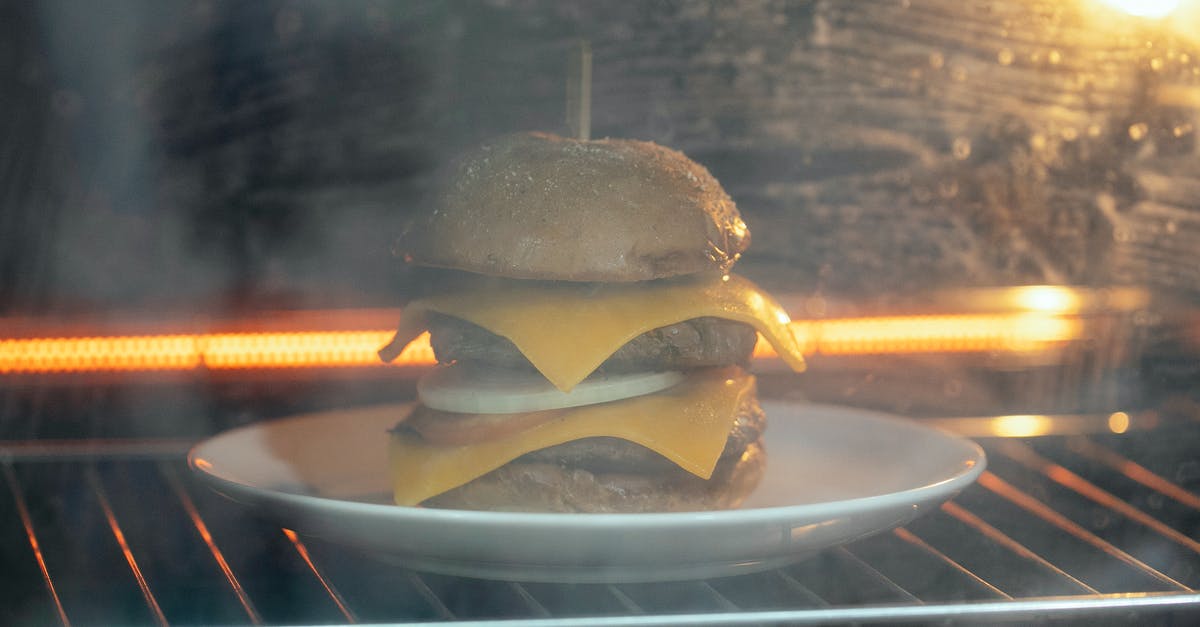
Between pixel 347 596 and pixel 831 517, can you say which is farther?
pixel 347 596

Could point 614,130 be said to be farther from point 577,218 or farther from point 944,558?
point 944,558

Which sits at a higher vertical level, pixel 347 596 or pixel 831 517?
pixel 831 517

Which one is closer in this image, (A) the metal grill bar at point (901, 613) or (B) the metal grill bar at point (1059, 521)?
(A) the metal grill bar at point (901, 613)

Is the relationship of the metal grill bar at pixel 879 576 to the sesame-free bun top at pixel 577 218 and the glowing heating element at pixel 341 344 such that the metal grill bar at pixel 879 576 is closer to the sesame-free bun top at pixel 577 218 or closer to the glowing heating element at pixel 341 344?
the sesame-free bun top at pixel 577 218

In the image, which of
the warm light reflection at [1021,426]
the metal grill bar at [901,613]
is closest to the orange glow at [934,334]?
the warm light reflection at [1021,426]

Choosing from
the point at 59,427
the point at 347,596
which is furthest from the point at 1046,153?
the point at 59,427

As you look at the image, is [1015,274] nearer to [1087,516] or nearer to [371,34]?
[1087,516]

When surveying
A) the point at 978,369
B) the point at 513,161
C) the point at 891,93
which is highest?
A: the point at 891,93
